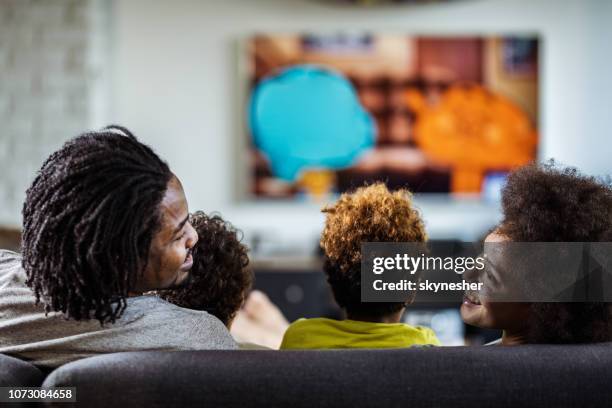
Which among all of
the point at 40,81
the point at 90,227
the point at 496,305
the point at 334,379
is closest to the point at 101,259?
the point at 90,227

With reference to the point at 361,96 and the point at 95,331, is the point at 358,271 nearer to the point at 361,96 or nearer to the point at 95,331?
the point at 95,331

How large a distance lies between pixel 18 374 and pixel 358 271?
535mm

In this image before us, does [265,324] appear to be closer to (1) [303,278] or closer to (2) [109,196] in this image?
(2) [109,196]

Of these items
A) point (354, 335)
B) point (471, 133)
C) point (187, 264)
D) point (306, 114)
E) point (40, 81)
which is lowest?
point (354, 335)

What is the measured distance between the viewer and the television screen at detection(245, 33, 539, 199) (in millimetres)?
4086

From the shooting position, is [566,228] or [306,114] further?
[306,114]

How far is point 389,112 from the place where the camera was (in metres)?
4.13

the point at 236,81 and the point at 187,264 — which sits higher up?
the point at 236,81

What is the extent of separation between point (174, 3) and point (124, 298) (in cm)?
340

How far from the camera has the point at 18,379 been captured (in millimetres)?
862

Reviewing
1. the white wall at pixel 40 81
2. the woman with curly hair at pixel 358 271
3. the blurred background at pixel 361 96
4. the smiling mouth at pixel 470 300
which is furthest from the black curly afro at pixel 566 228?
the white wall at pixel 40 81

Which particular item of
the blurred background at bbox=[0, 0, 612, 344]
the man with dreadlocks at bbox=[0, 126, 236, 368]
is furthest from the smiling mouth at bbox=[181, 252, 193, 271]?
the blurred background at bbox=[0, 0, 612, 344]

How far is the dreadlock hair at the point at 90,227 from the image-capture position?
0.88 meters

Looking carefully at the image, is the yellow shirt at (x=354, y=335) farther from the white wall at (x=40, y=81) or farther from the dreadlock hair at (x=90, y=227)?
the white wall at (x=40, y=81)
